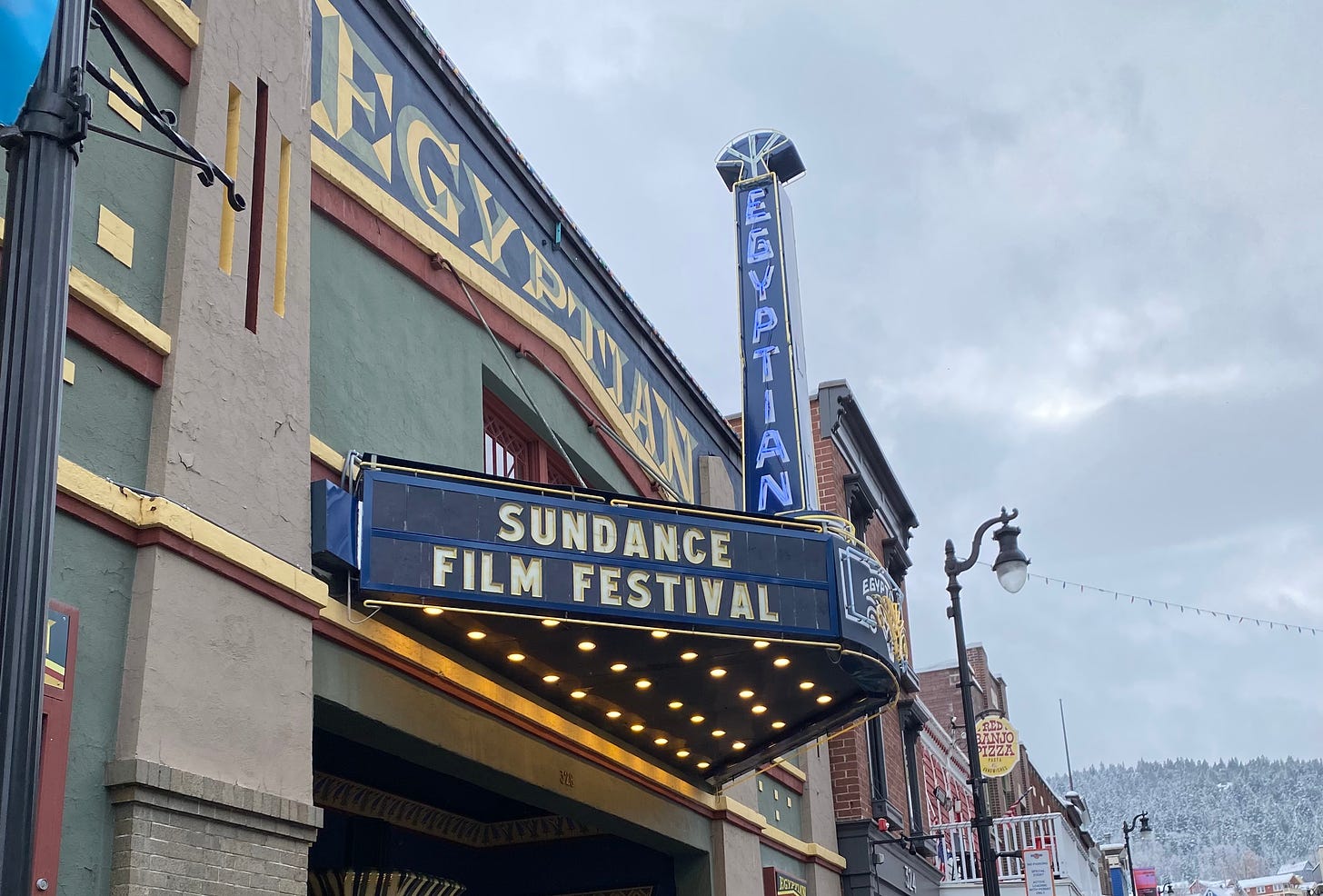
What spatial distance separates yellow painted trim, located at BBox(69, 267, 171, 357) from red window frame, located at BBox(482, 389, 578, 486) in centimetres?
565

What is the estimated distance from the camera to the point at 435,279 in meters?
13.0

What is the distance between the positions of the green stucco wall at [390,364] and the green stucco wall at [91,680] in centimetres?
283

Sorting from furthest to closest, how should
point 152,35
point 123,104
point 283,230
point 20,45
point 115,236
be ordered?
1. point 283,230
2. point 152,35
3. point 123,104
4. point 115,236
5. point 20,45

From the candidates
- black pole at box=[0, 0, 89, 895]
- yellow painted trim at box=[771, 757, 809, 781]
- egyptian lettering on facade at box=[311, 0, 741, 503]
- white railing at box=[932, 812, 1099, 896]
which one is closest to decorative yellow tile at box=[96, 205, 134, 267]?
egyptian lettering on facade at box=[311, 0, 741, 503]

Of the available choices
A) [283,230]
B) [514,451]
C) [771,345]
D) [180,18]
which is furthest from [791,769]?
[180,18]

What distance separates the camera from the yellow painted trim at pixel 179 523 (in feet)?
25.9

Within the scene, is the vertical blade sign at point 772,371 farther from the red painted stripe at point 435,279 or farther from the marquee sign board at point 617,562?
the marquee sign board at point 617,562

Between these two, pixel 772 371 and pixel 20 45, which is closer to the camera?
pixel 20 45

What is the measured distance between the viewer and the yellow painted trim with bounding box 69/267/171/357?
26.8 ft

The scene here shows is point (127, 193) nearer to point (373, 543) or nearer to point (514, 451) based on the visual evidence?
point (373, 543)

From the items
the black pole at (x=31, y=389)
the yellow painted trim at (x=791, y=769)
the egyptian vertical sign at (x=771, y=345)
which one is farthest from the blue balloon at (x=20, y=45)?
the yellow painted trim at (x=791, y=769)

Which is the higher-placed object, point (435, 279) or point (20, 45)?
point (435, 279)

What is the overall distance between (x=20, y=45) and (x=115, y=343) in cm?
435

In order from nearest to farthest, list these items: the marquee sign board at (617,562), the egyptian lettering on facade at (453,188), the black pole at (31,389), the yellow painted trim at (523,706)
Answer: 1. the black pole at (31,389)
2. the marquee sign board at (617,562)
3. the yellow painted trim at (523,706)
4. the egyptian lettering on facade at (453,188)
